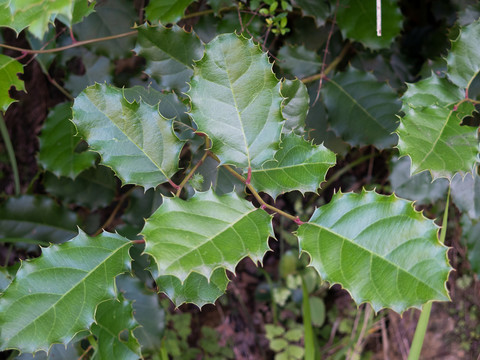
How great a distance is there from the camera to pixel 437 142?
838mm

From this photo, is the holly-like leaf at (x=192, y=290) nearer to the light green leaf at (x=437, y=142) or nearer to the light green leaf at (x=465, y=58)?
the light green leaf at (x=437, y=142)

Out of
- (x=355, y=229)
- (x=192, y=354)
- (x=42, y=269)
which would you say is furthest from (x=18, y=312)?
(x=192, y=354)

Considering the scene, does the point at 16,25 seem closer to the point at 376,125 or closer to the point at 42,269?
the point at 42,269

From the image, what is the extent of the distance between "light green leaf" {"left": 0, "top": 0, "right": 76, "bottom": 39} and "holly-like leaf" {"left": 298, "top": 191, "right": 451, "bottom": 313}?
50 centimetres

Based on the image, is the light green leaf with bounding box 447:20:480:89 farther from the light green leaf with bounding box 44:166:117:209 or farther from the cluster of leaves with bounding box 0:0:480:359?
the light green leaf with bounding box 44:166:117:209

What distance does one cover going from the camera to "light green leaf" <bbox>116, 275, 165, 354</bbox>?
3.65 ft

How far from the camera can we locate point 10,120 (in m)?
1.51

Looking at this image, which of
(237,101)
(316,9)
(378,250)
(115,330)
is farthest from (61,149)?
(378,250)

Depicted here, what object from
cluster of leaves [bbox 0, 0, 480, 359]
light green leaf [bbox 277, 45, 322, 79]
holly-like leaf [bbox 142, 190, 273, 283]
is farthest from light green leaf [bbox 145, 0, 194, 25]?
holly-like leaf [bbox 142, 190, 273, 283]

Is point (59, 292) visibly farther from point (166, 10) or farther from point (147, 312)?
point (166, 10)

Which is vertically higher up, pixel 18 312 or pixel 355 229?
pixel 355 229

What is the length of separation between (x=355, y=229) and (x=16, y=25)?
630 mm

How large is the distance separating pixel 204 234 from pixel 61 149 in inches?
28.8

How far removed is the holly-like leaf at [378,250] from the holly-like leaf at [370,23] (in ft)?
2.08
